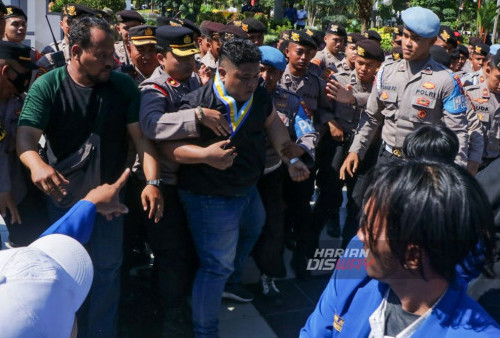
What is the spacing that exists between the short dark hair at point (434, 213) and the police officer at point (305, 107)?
2788mm

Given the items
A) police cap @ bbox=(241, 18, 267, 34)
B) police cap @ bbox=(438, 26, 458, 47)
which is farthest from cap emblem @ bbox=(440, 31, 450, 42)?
police cap @ bbox=(241, 18, 267, 34)

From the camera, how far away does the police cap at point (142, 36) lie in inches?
156

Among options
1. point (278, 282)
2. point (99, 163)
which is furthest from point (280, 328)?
point (99, 163)

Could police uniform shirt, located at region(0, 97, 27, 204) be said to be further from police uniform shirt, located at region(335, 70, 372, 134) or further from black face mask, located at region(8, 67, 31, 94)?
police uniform shirt, located at region(335, 70, 372, 134)

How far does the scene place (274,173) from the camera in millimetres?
3520

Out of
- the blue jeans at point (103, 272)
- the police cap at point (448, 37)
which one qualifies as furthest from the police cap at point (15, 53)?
the police cap at point (448, 37)

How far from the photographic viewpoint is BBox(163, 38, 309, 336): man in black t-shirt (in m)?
2.75

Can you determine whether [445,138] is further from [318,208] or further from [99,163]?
[318,208]

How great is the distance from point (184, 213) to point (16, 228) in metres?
0.98

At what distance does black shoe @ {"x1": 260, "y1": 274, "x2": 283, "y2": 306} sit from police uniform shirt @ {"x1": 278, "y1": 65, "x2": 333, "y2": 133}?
1320 mm

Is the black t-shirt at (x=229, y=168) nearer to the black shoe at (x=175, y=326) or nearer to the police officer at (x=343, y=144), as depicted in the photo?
the black shoe at (x=175, y=326)

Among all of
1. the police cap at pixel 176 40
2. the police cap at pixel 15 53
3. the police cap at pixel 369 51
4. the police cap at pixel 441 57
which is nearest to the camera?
the police cap at pixel 15 53

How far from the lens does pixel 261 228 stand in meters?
3.27

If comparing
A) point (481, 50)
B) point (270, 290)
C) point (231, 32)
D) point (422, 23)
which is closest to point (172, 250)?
point (270, 290)
